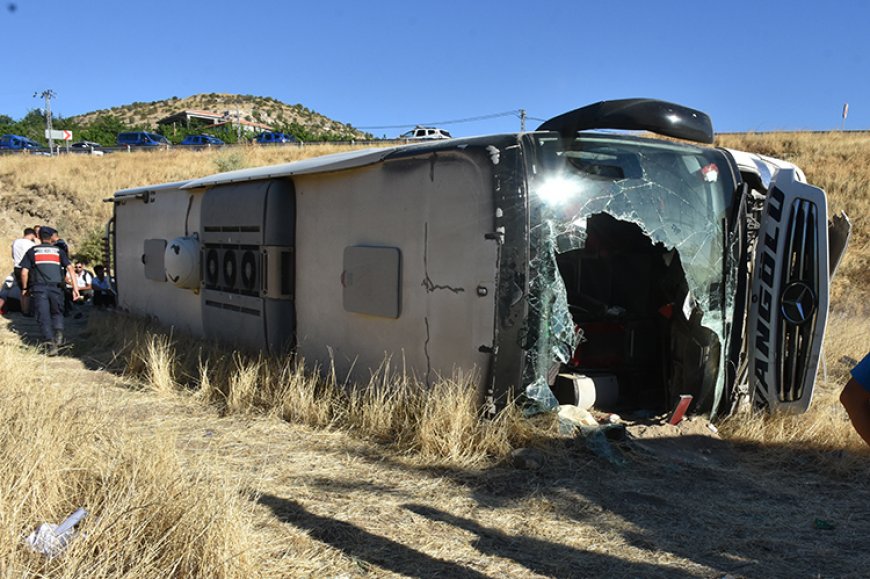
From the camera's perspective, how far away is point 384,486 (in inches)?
179

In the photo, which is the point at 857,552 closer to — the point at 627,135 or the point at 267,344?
the point at 627,135

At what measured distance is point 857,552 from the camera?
149 inches

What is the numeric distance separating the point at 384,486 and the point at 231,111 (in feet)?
301

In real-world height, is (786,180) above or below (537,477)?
above

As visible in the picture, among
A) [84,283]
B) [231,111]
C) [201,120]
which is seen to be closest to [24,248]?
[84,283]

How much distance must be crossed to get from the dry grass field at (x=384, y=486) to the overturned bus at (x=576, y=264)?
1.55 feet

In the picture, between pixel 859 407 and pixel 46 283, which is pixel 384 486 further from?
pixel 46 283

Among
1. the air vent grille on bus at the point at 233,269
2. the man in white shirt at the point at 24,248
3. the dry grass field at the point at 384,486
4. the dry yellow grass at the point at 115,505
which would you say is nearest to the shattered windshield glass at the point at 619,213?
the dry grass field at the point at 384,486

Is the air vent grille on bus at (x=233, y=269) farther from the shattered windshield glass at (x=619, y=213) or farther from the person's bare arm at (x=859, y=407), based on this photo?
the person's bare arm at (x=859, y=407)

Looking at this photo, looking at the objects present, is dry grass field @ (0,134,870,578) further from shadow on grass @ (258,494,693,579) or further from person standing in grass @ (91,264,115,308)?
person standing in grass @ (91,264,115,308)

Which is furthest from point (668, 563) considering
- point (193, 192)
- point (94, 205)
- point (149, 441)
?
point (94, 205)

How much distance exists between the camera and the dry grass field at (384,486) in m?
3.19

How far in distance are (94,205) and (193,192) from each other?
77.6ft

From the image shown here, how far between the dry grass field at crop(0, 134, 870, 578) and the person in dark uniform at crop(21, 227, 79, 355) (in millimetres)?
2503
